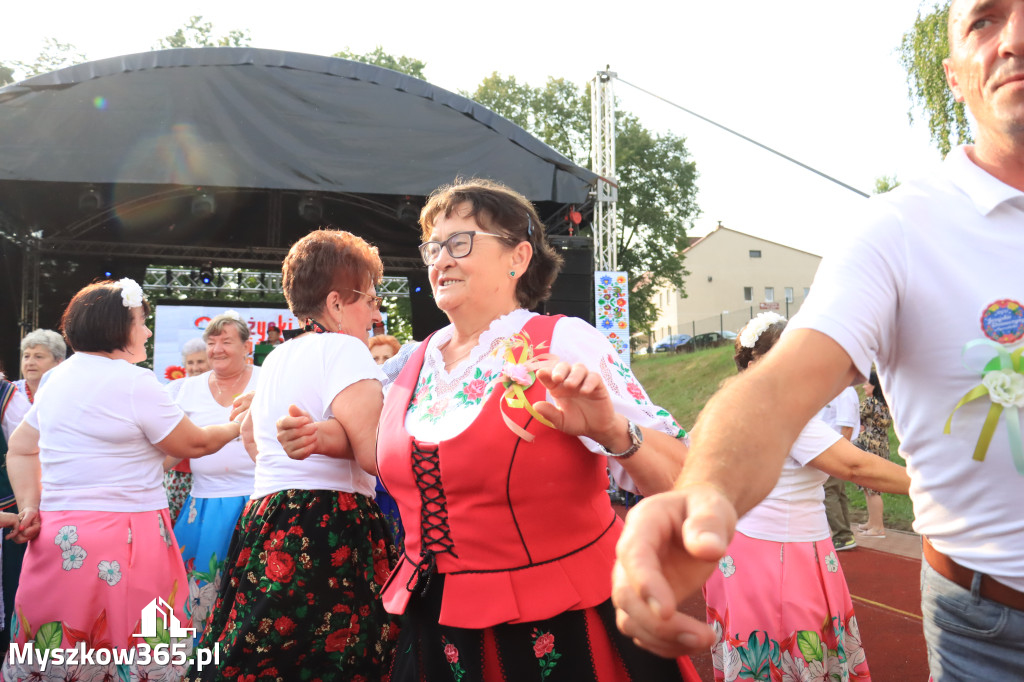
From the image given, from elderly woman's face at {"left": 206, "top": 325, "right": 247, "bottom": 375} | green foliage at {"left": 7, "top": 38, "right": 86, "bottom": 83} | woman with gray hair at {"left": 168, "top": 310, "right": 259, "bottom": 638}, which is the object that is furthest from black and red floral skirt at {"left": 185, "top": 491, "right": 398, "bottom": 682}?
green foliage at {"left": 7, "top": 38, "right": 86, "bottom": 83}

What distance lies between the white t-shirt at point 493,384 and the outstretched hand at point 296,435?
363 millimetres

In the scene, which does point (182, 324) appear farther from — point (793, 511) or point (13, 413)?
point (793, 511)

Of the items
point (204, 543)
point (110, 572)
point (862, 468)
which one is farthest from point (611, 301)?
point (110, 572)

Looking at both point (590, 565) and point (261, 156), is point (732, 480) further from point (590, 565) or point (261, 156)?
point (261, 156)

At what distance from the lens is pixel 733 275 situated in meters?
48.5

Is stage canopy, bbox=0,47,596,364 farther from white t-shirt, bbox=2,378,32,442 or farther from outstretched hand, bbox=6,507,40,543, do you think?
outstretched hand, bbox=6,507,40,543

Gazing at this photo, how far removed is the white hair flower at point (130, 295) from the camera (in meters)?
3.22

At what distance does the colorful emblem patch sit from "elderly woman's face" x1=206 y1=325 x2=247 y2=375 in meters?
3.86

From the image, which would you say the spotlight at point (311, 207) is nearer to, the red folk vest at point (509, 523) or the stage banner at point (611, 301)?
the stage banner at point (611, 301)

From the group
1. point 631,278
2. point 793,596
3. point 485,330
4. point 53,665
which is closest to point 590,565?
point 485,330

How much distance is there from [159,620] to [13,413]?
2.14 meters

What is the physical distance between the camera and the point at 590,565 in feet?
6.02

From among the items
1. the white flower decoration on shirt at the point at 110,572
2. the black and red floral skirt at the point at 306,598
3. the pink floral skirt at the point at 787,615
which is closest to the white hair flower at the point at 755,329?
the pink floral skirt at the point at 787,615

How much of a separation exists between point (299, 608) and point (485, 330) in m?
→ 1.02
